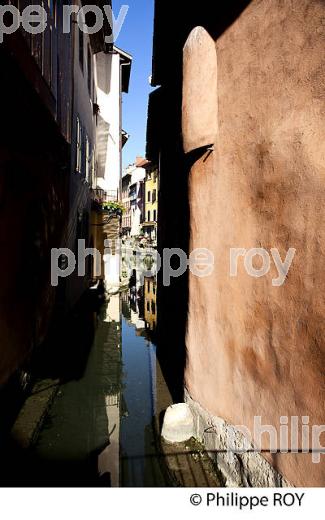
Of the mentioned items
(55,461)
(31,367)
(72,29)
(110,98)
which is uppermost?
(110,98)

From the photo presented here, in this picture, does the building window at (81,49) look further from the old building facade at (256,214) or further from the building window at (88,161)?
the old building facade at (256,214)

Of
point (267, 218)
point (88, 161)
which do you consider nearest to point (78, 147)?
point (88, 161)

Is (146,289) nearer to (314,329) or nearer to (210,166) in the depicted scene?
(210,166)

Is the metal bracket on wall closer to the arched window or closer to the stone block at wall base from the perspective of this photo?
the arched window

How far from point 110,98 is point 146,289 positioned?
11.7 m

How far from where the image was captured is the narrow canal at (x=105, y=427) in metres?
5.62

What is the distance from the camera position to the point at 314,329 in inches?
138

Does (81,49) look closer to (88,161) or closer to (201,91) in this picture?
(88,161)


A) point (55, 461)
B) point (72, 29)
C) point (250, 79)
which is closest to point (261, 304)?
point (250, 79)

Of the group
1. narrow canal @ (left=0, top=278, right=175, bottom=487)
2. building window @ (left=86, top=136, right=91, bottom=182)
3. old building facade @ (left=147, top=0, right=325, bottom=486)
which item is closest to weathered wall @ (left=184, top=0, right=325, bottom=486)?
old building facade @ (left=147, top=0, right=325, bottom=486)

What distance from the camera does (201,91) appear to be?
5.53 m

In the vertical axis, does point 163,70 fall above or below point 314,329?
above

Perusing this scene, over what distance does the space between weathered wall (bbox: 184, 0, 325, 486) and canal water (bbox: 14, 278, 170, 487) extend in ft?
5.33

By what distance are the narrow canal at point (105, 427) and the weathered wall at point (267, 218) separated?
159 centimetres
